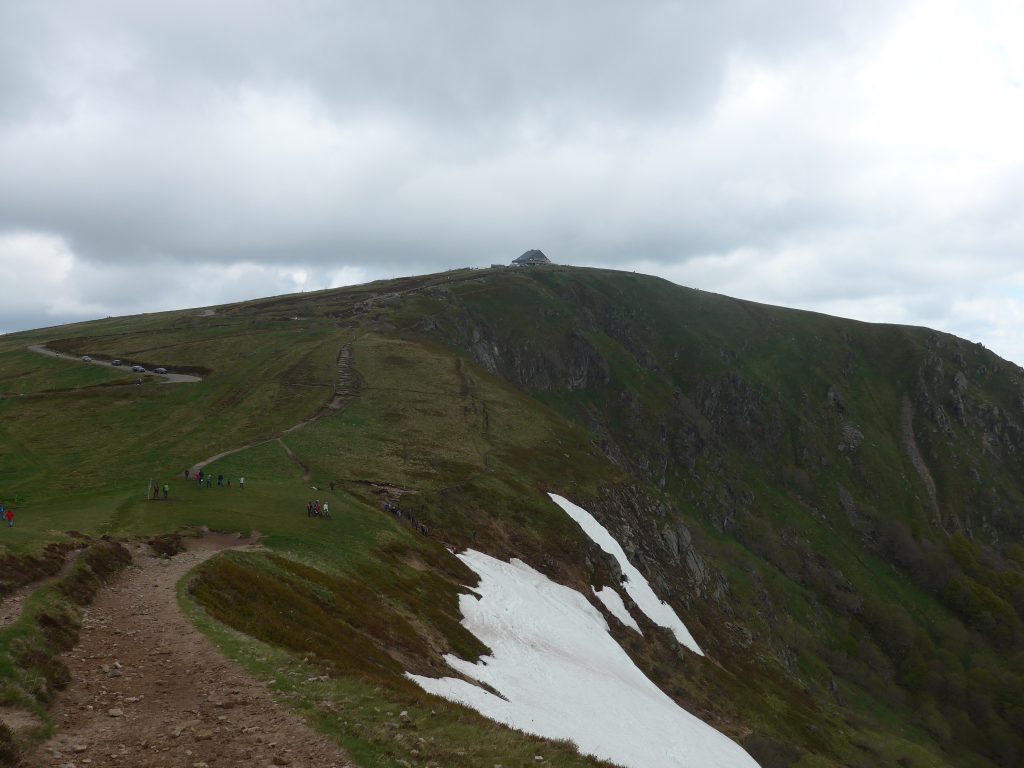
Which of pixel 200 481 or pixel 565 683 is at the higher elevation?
pixel 200 481

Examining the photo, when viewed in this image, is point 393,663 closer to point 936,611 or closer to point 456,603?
point 456,603

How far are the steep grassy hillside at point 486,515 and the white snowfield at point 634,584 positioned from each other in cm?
350

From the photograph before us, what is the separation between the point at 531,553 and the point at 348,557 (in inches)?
998

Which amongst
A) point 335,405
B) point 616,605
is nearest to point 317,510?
point 616,605

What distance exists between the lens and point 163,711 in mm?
15266

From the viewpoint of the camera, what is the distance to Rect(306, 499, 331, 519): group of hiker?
1873 inches

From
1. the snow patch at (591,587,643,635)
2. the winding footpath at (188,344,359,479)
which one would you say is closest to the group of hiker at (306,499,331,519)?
the winding footpath at (188,344,359,479)

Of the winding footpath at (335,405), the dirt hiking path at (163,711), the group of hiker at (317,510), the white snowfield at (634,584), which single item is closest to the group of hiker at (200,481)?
the winding footpath at (335,405)

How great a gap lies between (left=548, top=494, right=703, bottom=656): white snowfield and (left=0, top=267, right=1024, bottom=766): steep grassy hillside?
350cm

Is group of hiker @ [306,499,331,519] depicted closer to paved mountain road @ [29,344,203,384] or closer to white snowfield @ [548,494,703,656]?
white snowfield @ [548,494,703,656]

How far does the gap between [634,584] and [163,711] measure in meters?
62.5

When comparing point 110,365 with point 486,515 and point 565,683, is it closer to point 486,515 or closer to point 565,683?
point 486,515

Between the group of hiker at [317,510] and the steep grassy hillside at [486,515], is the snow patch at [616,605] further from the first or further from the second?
the group of hiker at [317,510]

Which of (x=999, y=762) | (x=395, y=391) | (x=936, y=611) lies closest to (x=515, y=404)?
(x=395, y=391)
